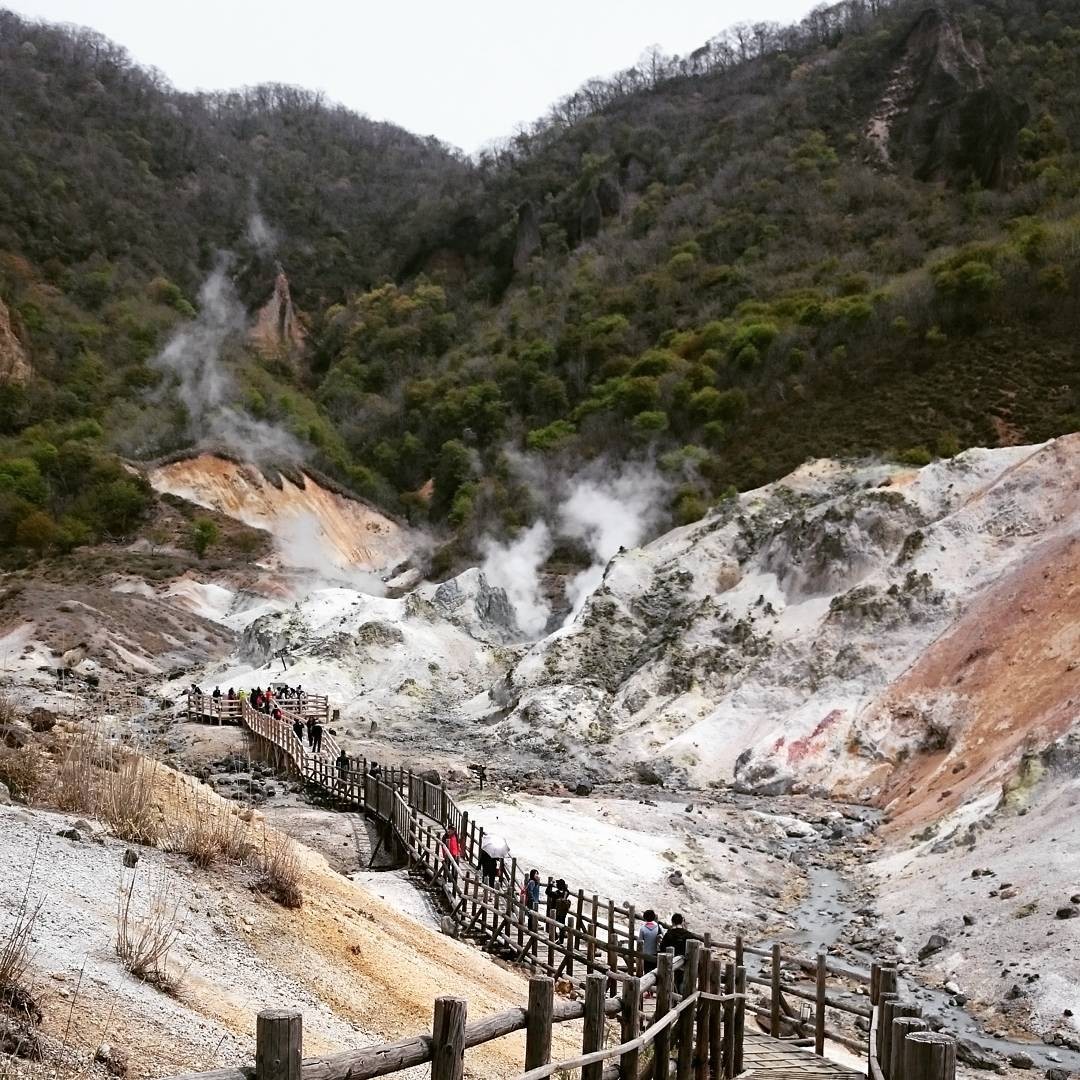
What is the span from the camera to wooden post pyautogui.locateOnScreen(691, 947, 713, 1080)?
325 inches

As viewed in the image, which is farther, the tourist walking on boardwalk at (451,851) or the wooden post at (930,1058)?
the tourist walking on boardwalk at (451,851)

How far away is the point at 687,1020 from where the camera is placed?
797 cm

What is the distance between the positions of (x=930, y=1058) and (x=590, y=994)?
1838 millimetres

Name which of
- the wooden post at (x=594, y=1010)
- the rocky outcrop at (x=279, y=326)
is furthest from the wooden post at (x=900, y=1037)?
the rocky outcrop at (x=279, y=326)

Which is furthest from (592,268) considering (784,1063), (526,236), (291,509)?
(784,1063)

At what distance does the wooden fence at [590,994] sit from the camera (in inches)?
192

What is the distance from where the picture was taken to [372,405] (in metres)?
97.9

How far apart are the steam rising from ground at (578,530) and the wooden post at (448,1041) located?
47348 mm

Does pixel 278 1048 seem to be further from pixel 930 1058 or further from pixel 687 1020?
pixel 687 1020

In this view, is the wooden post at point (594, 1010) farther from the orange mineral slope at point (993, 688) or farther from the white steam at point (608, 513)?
the white steam at point (608, 513)

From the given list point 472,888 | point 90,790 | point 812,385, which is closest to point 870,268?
point 812,385

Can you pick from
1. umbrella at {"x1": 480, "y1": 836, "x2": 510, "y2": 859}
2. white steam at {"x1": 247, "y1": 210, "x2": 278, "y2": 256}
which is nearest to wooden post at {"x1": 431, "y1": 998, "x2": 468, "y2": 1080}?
umbrella at {"x1": 480, "y1": 836, "x2": 510, "y2": 859}

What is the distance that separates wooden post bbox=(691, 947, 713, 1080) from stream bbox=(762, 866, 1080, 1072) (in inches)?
196

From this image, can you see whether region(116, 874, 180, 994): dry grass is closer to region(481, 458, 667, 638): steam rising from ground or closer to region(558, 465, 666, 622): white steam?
region(481, 458, 667, 638): steam rising from ground
